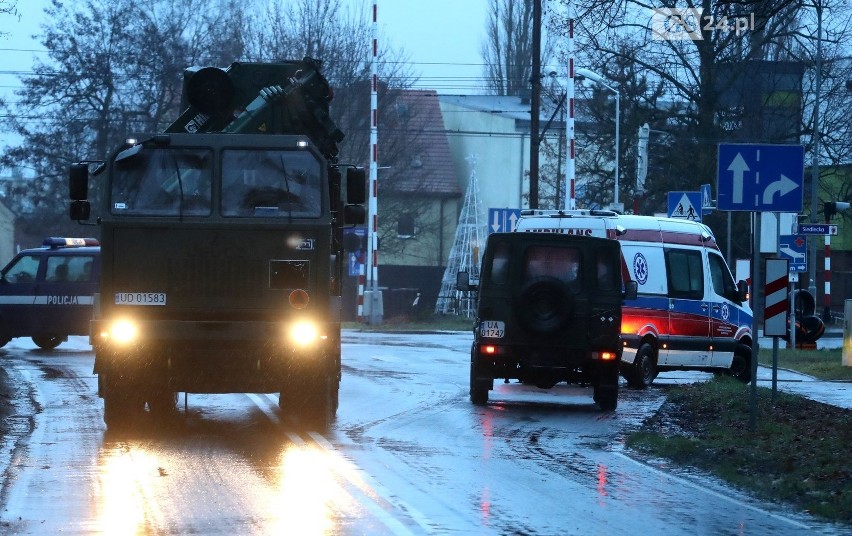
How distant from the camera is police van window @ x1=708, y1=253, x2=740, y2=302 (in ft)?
74.1

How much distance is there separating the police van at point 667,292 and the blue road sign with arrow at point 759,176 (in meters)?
6.45

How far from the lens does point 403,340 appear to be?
34.1 meters

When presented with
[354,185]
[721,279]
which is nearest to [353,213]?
[354,185]

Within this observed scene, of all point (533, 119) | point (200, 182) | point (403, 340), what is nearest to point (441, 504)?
point (200, 182)

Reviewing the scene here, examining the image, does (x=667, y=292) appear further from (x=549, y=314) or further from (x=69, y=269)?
A: (x=69, y=269)

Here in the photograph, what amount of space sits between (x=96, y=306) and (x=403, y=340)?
2029 centimetres

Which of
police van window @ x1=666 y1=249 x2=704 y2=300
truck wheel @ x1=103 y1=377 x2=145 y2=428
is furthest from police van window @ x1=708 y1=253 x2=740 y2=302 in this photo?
truck wheel @ x1=103 y1=377 x2=145 y2=428

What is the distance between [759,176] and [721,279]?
8.13 metres

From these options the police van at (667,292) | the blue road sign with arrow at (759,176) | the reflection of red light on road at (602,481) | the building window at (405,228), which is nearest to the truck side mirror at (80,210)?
the reflection of red light on road at (602,481)

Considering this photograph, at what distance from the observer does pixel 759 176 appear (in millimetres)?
14828

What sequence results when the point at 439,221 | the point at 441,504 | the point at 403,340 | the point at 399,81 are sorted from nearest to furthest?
1. the point at 441,504
2. the point at 403,340
3. the point at 399,81
4. the point at 439,221

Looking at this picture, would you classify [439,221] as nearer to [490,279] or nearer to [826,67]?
[826,67]

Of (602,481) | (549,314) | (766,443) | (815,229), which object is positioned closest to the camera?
(602,481)

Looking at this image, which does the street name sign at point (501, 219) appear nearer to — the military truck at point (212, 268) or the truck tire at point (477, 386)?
the truck tire at point (477, 386)
